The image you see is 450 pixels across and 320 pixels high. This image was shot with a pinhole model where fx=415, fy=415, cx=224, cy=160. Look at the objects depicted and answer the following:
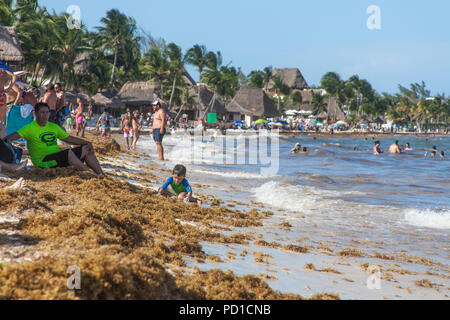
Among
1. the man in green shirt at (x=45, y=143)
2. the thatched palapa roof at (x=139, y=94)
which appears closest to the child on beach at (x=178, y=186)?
the man in green shirt at (x=45, y=143)

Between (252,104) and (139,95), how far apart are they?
25.3 meters

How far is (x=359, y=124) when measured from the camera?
90.3 metres

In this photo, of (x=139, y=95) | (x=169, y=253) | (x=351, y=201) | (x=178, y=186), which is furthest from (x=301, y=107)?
(x=169, y=253)

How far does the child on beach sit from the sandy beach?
338mm

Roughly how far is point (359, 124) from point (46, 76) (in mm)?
69030

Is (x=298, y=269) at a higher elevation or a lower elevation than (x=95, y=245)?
lower

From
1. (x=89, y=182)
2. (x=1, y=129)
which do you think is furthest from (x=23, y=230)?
(x=1, y=129)

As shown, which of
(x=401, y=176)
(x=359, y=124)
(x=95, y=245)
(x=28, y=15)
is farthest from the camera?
(x=359, y=124)

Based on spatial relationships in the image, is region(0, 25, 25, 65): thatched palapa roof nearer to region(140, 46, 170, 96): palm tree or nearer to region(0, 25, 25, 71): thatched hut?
region(0, 25, 25, 71): thatched hut

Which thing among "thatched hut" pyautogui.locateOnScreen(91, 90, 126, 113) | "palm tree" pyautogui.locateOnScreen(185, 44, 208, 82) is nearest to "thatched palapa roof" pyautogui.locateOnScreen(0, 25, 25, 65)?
"thatched hut" pyautogui.locateOnScreen(91, 90, 126, 113)

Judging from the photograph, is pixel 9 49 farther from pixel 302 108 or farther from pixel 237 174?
pixel 302 108
